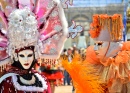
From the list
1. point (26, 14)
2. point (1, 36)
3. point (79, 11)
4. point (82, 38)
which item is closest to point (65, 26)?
point (26, 14)

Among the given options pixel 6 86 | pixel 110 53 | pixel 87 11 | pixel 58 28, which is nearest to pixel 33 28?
pixel 58 28

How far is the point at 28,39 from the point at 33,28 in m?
0.11

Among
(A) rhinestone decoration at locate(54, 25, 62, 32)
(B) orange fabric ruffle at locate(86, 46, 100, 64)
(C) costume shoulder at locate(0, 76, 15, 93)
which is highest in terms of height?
(A) rhinestone decoration at locate(54, 25, 62, 32)

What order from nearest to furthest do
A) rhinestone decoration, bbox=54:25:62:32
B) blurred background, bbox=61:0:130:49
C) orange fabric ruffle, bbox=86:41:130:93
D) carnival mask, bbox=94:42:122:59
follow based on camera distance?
rhinestone decoration, bbox=54:25:62:32 < orange fabric ruffle, bbox=86:41:130:93 < carnival mask, bbox=94:42:122:59 < blurred background, bbox=61:0:130:49

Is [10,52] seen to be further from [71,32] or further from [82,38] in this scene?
[82,38]

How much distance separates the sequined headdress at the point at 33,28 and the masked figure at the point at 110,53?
506 mm

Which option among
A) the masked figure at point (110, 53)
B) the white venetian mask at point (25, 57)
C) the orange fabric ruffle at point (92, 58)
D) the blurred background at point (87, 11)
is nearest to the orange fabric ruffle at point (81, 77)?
the masked figure at point (110, 53)

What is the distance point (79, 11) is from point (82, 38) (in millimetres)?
2779

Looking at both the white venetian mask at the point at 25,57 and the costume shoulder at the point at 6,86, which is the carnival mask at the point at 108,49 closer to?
the white venetian mask at the point at 25,57

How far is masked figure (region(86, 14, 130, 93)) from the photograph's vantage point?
374cm

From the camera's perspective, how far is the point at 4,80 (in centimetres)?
348

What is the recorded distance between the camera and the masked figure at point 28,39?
3457 millimetres

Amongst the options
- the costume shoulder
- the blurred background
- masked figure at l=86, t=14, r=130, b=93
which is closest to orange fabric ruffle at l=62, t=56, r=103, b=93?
masked figure at l=86, t=14, r=130, b=93

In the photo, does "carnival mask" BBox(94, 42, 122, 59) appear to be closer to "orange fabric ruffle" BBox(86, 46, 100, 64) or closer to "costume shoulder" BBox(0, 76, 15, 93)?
"orange fabric ruffle" BBox(86, 46, 100, 64)
